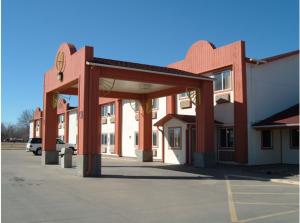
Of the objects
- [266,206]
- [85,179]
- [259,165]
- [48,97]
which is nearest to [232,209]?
[266,206]

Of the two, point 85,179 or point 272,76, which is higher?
point 272,76

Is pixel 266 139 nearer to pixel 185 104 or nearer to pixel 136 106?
pixel 185 104

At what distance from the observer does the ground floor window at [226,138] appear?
24766 mm

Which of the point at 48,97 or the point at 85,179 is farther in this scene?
the point at 48,97

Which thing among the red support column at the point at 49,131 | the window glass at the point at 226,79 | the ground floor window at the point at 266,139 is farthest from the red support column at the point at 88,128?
the ground floor window at the point at 266,139

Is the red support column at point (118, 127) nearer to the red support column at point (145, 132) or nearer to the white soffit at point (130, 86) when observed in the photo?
the red support column at point (145, 132)

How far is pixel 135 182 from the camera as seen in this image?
628 inches

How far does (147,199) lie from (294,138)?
15.4 metres

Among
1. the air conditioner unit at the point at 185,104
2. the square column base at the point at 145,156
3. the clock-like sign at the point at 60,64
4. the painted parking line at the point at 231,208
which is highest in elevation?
the clock-like sign at the point at 60,64

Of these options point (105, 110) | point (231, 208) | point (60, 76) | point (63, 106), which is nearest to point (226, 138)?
point (60, 76)

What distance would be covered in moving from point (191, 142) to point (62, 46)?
988 cm

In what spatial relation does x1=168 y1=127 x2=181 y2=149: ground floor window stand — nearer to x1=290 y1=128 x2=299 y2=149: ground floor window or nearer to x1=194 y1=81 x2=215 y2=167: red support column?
x1=194 y1=81 x2=215 y2=167: red support column

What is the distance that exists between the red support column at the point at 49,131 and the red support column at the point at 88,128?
834 cm

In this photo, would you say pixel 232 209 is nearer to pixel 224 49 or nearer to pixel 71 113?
pixel 224 49
